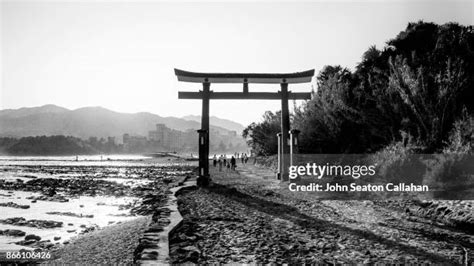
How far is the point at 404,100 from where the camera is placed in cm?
995

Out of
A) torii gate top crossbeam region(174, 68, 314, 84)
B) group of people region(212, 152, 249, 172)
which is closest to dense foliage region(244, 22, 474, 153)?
torii gate top crossbeam region(174, 68, 314, 84)

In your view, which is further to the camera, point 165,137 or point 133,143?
point 165,137

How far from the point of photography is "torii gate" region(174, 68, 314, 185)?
1191cm

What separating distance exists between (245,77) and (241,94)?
2.34 feet

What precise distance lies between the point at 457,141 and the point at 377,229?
400cm

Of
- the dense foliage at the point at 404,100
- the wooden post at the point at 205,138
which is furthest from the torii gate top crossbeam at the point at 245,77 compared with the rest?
the dense foliage at the point at 404,100

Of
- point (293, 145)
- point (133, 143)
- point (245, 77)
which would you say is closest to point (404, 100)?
point (293, 145)

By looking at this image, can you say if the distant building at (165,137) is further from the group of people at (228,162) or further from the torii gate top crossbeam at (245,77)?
the torii gate top crossbeam at (245,77)

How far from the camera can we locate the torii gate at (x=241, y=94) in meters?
11.9

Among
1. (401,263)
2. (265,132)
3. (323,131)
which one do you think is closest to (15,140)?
(265,132)

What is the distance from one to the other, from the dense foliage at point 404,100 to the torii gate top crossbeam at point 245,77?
1.89 meters

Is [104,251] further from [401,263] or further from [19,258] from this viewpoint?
[401,263]

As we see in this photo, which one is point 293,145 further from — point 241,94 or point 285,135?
point 241,94

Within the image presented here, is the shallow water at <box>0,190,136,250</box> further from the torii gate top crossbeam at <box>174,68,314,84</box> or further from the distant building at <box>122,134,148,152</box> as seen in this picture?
the distant building at <box>122,134,148,152</box>
